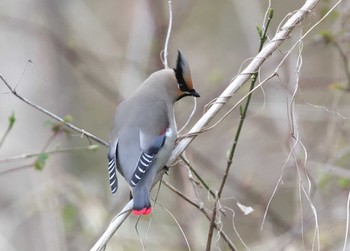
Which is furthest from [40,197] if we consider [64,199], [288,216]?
[288,216]

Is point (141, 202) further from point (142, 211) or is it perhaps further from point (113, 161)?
point (113, 161)

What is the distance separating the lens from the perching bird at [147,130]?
136 inches

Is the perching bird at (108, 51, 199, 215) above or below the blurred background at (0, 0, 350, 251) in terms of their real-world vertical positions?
above

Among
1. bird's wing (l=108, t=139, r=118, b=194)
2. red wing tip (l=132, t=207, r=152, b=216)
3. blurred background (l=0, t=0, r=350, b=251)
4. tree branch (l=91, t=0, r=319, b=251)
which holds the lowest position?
blurred background (l=0, t=0, r=350, b=251)

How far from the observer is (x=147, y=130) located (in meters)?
3.68

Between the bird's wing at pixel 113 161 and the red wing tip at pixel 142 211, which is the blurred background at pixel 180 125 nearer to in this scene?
the bird's wing at pixel 113 161

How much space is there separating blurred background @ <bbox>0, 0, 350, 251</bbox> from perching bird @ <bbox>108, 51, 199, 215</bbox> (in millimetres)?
1006

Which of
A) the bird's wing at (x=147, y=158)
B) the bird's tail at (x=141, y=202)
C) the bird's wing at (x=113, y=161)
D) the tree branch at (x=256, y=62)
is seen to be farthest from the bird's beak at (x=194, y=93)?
the tree branch at (x=256, y=62)

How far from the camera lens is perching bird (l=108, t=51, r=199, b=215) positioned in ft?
11.3

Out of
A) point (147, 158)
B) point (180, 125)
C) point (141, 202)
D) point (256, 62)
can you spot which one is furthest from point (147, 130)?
point (180, 125)

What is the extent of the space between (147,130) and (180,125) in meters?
2.42

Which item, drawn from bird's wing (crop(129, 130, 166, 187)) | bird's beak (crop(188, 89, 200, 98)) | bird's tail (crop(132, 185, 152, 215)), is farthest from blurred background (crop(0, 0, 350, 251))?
bird's tail (crop(132, 185, 152, 215))

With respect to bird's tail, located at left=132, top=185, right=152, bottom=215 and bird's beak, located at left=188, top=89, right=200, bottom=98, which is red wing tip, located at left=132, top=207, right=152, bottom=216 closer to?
bird's tail, located at left=132, top=185, right=152, bottom=215

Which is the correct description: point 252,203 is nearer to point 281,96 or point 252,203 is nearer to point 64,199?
point 281,96
